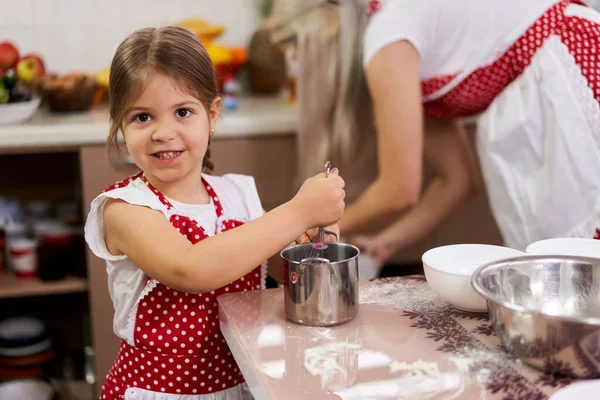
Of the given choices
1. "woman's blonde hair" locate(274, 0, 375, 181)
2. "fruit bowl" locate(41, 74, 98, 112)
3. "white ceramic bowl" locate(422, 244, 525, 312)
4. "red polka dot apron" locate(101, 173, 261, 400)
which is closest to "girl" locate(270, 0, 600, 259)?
"woman's blonde hair" locate(274, 0, 375, 181)

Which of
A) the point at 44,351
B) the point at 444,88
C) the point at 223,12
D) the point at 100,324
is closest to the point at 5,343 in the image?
the point at 44,351

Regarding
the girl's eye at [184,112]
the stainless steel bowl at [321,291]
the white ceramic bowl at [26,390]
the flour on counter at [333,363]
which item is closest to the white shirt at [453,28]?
the girl's eye at [184,112]

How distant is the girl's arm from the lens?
3.39 ft

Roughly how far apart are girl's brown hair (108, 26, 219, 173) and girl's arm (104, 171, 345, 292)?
163mm

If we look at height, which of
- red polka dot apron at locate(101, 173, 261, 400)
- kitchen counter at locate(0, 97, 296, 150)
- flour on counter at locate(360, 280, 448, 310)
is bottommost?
red polka dot apron at locate(101, 173, 261, 400)

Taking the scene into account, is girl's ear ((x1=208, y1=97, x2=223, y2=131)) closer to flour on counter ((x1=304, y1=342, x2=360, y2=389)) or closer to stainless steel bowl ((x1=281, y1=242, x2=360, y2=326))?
stainless steel bowl ((x1=281, y1=242, x2=360, y2=326))

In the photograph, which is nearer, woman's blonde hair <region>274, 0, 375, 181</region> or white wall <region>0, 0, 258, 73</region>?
woman's blonde hair <region>274, 0, 375, 181</region>

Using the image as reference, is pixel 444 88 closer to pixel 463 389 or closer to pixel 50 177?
pixel 463 389

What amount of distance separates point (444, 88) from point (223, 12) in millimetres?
1177

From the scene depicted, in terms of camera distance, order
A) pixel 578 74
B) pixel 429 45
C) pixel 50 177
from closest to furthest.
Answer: pixel 578 74 < pixel 429 45 < pixel 50 177

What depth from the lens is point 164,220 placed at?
1096mm

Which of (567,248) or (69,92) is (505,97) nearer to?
(567,248)

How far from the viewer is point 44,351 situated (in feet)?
7.70

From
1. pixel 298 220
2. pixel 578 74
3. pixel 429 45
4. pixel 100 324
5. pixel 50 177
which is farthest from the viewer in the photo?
pixel 50 177
